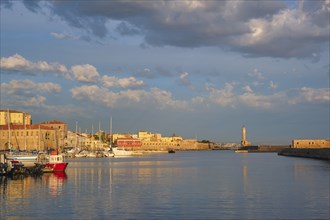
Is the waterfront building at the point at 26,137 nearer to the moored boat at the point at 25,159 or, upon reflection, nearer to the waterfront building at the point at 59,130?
the waterfront building at the point at 59,130

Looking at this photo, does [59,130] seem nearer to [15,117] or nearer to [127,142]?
[15,117]

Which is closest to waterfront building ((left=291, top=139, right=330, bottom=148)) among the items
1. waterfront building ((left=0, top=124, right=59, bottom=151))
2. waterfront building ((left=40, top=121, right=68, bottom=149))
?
waterfront building ((left=40, top=121, right=68, bottom=149))

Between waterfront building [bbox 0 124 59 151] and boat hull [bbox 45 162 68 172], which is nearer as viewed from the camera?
boat hull [bbox 45 162 68 172]

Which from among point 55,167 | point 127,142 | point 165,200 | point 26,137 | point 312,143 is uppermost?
point 26,137

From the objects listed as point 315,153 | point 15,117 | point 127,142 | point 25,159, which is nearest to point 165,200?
point 25,159

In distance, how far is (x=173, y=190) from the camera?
123 feet

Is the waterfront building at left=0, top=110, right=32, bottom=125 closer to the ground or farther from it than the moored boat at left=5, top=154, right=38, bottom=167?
farther from it

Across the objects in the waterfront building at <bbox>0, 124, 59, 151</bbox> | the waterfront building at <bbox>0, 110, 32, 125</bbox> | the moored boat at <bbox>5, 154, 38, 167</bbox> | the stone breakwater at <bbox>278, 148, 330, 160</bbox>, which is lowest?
the stone breakwater at <bbox>278, 148, 330, 160</bbox>

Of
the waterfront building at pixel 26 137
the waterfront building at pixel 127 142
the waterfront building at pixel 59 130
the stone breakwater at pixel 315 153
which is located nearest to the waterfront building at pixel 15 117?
the waterfront building at pixel 59 130

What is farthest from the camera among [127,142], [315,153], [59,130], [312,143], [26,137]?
[127,142]

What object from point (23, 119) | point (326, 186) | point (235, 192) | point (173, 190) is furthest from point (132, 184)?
point (23, 119)

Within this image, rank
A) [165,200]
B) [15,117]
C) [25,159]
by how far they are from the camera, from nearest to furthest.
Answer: [165,200] < [25,159] < [15,117]

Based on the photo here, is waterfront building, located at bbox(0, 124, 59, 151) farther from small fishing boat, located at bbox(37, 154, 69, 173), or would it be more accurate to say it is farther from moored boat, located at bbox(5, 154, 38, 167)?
small fishing boat, located at bbox(37, 154, 69, 173)

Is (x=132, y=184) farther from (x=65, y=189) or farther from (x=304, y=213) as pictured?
(x=304, y=213)
